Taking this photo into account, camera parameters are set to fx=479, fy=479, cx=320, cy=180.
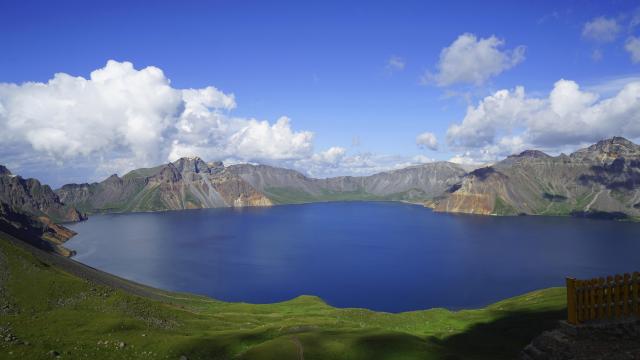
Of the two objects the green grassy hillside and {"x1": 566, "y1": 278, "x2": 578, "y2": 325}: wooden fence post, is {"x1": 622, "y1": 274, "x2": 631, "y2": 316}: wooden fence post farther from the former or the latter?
the green grassy hillside

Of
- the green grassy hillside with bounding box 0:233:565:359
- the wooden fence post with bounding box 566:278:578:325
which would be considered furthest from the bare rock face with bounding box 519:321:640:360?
the green grassy hillside with bounding box 0:233:565:359

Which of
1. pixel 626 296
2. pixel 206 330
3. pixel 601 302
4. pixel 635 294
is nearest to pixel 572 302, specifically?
pixel 601 302

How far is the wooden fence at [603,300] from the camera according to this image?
74.7 feet

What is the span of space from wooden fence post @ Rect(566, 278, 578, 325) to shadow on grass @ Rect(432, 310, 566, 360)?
3665 cm

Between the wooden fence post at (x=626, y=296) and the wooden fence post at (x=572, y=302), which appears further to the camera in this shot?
the wooden fence post at (x=626, y=296)

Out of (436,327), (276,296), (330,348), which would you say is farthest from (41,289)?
(276,296)

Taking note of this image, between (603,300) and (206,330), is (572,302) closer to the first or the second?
(603,300)

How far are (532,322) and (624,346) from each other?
66.4m

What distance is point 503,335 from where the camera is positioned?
77812 mm

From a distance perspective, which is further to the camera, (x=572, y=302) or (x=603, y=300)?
(x=603, y=300)

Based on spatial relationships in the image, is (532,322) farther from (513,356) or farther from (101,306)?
(101,306)

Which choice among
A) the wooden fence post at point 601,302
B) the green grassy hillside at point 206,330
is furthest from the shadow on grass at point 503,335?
the wooden fence post at point 601,302

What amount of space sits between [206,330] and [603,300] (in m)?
64.2

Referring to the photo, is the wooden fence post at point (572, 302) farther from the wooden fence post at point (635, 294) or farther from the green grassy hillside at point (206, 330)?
the green grassy hillside at point (206, 330)
